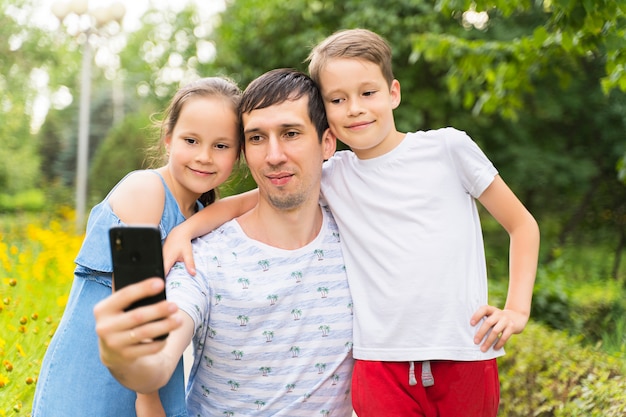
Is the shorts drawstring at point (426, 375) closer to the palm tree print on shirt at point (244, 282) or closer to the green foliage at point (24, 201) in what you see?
the palm tree print on shirt at point (244, 282)

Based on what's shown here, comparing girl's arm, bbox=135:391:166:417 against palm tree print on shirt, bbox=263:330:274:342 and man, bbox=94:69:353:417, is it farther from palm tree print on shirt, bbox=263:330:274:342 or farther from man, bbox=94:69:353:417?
palm tree print on shirt, bbox=263:330:274:342

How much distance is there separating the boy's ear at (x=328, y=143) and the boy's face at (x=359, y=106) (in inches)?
1.5

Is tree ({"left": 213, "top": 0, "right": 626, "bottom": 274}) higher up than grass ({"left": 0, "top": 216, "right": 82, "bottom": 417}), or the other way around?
tree ({"left": 213, "top": 0, "right": 626, "bottom": 274})

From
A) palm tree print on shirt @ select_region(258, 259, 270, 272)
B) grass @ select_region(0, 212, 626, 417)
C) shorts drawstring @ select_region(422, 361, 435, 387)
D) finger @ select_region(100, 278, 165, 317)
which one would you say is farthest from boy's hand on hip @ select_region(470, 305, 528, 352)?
grass @ select_region(0, 212, 626, 417)

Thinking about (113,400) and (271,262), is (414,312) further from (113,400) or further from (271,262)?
(113,400)

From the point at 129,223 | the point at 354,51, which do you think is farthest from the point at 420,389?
the point at 354,51

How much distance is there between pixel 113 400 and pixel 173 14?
11.7 meters

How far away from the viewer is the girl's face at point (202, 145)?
2604 mm

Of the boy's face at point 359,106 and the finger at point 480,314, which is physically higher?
the boy's face at point 359,106

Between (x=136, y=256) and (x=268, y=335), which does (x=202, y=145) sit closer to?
(x=268, y=335)

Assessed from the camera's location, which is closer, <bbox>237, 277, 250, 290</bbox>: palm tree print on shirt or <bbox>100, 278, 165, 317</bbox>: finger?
<bbox>100, 278, 165, 317</bbox>: finger

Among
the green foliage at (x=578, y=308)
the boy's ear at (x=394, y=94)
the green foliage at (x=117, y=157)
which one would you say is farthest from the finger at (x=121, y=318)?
the green foliage at (x=117, y=157)

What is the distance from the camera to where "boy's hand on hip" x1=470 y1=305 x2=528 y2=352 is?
93.0 inches

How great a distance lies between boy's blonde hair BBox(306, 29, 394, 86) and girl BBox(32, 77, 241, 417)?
13.2 inches
